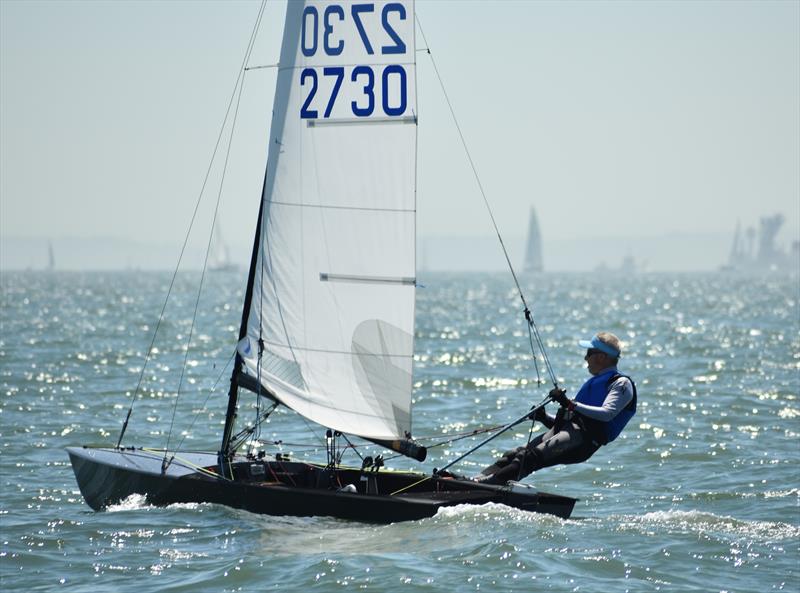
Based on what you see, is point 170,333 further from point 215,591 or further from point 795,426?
point 215,591

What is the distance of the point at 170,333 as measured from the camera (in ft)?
121

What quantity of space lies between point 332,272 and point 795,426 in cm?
826

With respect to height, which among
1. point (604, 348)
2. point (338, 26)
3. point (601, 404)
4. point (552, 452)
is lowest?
point (552, 452)

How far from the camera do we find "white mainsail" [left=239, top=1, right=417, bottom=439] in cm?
1034

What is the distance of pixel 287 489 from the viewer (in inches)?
408

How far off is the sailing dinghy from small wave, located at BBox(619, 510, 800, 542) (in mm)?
Result: 644

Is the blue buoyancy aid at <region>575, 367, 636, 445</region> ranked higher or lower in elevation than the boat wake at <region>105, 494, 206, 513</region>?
higher

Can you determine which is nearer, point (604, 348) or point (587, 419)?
point (587, 419)

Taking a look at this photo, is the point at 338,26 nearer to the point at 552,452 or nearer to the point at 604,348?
the point at 604,348

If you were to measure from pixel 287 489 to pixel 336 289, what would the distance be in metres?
1.68

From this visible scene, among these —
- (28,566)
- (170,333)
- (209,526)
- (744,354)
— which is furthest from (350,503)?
(170,333)

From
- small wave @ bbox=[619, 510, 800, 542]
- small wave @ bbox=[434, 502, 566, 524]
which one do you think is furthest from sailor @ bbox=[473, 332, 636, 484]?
small wave @ bbox=[619, 510, 800, 542]

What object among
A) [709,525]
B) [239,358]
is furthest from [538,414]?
[239,358]

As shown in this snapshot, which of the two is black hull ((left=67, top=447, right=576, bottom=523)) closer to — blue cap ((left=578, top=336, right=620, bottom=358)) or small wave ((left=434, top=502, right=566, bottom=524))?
small wave ((left=434, top=502, right=566, bottom=524))
